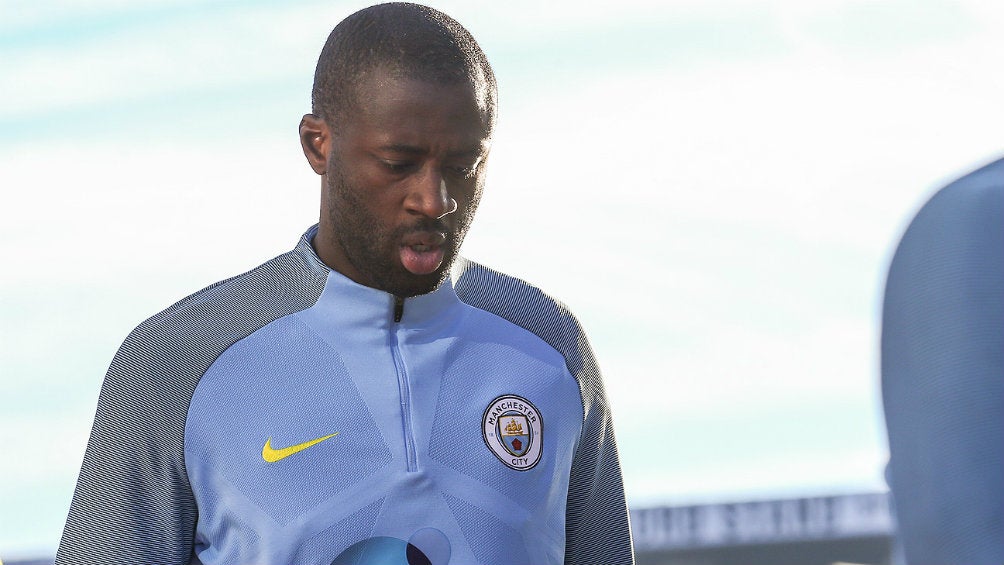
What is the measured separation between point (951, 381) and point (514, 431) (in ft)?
4.43

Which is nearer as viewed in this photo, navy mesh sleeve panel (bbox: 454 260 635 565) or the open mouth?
the open mouth

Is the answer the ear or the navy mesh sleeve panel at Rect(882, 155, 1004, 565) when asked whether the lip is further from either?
the navy mesh sleeve panel at Rect(882, 155, 1004, 565)

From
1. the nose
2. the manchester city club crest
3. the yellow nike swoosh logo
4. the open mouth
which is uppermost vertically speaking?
the nose

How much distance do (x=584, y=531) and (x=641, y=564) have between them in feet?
36.1

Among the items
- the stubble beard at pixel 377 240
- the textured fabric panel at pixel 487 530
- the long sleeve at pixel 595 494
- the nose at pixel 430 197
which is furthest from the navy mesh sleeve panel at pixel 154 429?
the long sleeve at pixel 595 494

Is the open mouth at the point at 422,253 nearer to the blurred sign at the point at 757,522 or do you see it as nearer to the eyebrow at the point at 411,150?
the eyebrow at the point at 411,150

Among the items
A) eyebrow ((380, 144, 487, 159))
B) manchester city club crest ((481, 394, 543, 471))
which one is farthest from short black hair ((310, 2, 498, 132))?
manchester city club crest ((481, 394, 543, 471))

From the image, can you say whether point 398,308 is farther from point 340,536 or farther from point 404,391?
point 340,536

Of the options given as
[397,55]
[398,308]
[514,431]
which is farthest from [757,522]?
[397,55]

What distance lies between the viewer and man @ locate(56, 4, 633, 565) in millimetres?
2846

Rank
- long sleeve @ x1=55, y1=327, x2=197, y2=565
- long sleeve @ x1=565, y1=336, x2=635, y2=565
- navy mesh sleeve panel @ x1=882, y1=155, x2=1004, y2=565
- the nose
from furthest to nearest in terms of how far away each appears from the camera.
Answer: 1. long sleeve @ x1=565, y1=336, x2=635, y2=565
2. long sleeve @ x1=55, y1=327, x2=197, y2=565
3. the nose
4. navy mesh sleeve panel @ x1=882, y1=155, x2=1004, y2=565

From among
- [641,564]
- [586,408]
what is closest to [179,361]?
[586,408]

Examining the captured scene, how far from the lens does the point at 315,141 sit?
9.87 feet

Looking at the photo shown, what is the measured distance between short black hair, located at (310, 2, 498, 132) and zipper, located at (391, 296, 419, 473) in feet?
1.37
